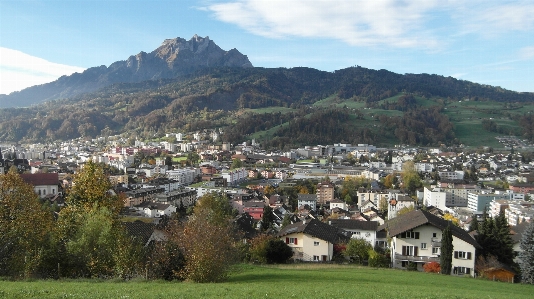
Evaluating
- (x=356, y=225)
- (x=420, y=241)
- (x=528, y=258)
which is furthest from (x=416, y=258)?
(x=356, y=225)

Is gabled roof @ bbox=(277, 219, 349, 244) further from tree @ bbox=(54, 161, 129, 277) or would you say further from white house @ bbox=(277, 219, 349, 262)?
tree @ bbox=(54, 161, 129, 277)

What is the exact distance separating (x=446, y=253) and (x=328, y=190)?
42036 millimetres

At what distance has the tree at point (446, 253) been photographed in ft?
65.5

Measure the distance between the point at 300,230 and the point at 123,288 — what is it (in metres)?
13.9

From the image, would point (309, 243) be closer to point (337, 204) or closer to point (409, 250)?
point (409, 250)

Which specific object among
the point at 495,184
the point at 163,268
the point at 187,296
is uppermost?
the point at 187,296

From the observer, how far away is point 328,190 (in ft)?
203

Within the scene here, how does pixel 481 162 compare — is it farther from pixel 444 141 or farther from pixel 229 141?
pixel 229 141

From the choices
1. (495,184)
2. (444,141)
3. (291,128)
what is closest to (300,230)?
(495,184)

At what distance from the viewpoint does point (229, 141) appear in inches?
5094

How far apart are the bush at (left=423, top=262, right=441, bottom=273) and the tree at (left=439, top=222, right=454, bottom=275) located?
31.7 inches

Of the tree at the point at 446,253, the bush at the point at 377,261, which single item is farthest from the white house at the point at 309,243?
the tree at the point at 446,253

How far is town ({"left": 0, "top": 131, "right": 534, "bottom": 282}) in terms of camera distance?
23.1 m

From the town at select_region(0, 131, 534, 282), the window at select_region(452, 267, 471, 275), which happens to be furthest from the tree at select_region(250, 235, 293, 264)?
the window at select_region(452, 267, 471, 275)
